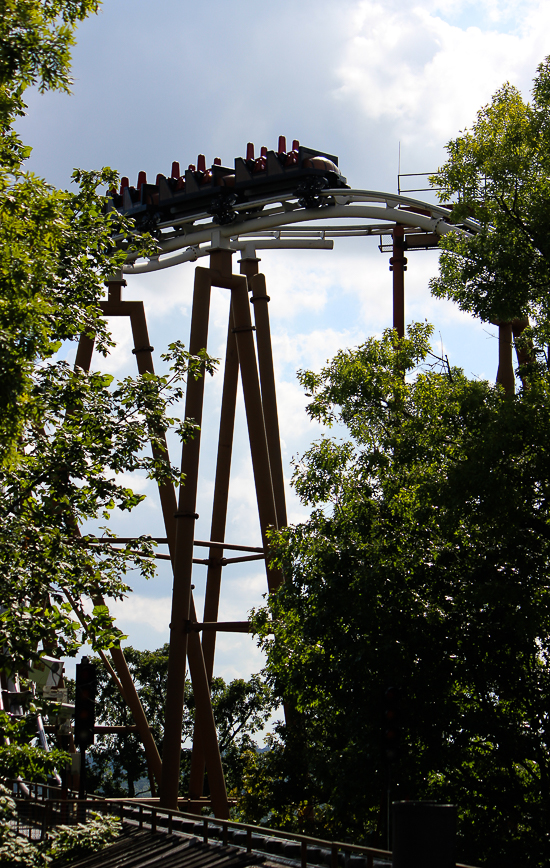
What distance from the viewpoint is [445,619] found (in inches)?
439

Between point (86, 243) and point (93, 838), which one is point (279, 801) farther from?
point (86, 243)

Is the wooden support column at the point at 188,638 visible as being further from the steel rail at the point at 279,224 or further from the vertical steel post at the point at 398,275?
the vertical steel post at the point at 398,275

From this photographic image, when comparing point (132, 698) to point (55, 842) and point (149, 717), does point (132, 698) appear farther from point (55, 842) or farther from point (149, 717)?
point (149, 717)

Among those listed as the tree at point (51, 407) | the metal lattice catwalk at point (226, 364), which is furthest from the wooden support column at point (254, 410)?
the tree at point (51, 407)

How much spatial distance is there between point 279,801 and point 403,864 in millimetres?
14735

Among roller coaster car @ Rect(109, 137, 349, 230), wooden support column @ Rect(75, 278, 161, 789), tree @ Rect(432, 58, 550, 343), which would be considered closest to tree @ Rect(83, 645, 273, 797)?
wooden support column @ Rect(75, 278, 161, 789)

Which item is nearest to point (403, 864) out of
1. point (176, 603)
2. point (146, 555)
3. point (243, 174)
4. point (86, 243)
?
point (146, 555)

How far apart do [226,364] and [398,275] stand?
4442 mm

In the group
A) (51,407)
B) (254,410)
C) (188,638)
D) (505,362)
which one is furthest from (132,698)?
(51,407)

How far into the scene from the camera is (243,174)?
20.5m

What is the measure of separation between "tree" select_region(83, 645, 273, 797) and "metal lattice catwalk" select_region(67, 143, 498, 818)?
57.5 feet

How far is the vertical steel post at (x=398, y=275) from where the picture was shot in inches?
778

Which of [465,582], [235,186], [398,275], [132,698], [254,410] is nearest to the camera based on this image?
[465,582]

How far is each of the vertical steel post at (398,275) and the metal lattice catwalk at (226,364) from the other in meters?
0.02
